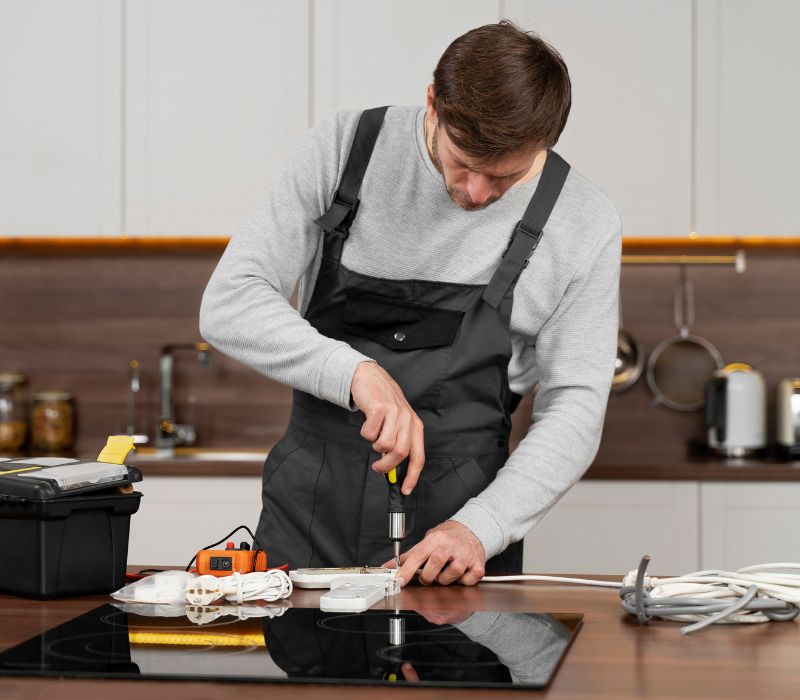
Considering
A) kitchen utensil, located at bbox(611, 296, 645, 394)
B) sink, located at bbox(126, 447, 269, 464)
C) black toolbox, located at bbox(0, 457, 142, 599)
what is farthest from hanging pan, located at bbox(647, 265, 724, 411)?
black toolbox, located at bbox(0, 457, 142, 599)

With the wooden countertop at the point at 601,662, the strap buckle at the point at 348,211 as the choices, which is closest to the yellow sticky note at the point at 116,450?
the wooden countertop at the point at 601,662

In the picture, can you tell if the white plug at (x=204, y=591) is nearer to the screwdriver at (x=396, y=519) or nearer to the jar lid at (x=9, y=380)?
the screwdriver at (x=396, y=519)

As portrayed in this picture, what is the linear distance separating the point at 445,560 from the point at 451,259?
20.6 inches

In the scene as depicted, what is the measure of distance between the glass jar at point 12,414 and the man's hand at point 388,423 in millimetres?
1962

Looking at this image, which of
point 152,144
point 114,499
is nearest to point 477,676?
point 114,499

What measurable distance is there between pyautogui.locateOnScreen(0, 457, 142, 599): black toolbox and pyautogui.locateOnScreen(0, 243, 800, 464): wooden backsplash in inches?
73.5

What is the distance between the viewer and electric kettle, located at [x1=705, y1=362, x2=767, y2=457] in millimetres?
2863

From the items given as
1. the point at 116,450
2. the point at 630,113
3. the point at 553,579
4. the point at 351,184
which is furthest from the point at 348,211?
the point at 630,113

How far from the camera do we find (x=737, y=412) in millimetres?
2863

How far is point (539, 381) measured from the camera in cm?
168

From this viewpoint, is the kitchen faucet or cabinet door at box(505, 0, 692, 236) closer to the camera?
cabinet door at box(505, 0, 692, 236)

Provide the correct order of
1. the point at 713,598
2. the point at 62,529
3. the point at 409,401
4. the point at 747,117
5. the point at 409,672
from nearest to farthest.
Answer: the point at 409,672, the point at 713,598, the point at 62,529, the point at 409,401, the point at 747,117

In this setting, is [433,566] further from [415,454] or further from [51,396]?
[51,396]

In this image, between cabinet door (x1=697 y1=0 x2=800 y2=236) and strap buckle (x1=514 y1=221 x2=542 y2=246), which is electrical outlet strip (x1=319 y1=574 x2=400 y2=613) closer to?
strap buckle (x1=514 y1=221 x2=542 y2=246)
